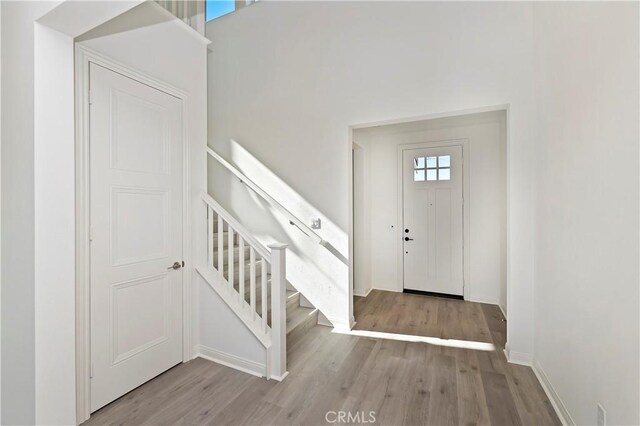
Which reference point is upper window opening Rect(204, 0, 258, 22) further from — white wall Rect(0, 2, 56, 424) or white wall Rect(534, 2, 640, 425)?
white wall Rect(534, 2, 640, 425)

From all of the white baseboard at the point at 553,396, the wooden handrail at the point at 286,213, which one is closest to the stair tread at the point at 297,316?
the wooden handrail at the point at 286,213

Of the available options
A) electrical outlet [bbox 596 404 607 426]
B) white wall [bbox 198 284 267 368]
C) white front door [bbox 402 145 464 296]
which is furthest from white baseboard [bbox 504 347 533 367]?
white wall [bbox 198 284 267 368]

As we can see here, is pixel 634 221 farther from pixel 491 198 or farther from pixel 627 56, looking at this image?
pixel 491 198

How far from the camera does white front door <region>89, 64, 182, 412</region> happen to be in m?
1.96

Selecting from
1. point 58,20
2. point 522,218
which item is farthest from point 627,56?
point 58,20

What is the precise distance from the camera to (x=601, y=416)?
142cm

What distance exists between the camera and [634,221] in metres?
1.20

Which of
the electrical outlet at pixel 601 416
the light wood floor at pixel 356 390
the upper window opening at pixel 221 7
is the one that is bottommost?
the light wood floor at pixel 356 390

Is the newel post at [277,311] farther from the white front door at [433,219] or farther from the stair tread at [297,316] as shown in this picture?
the white front door at [433,219]

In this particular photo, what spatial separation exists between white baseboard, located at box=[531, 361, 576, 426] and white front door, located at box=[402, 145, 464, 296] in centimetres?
196

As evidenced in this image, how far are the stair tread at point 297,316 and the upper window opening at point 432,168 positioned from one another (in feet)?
8.56

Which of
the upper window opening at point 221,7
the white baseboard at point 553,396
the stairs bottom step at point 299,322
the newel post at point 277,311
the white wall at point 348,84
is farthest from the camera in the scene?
the upper window opening at point 221,7

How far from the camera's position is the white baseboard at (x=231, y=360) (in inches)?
92.7

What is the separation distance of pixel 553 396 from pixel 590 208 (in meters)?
1.38
